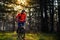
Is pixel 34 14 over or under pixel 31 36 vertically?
over

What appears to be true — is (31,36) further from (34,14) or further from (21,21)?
(34,14)

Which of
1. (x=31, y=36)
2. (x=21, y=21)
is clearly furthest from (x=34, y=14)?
(x=31, y=36)

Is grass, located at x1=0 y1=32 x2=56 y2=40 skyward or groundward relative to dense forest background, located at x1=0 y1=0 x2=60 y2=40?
groundward

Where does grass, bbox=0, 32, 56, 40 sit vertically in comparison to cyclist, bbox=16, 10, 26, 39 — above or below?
below

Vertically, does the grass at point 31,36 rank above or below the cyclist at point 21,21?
below

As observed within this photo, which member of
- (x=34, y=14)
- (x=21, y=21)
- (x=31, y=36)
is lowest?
(x=31, y=36)

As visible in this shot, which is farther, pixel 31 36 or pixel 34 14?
pixel 34 14

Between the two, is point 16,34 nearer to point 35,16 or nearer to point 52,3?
point 35,16

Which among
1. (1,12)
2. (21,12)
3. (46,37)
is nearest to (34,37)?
(46,37)

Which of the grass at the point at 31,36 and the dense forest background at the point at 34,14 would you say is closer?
the grass at the point at 31,36

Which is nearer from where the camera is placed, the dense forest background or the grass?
the grass

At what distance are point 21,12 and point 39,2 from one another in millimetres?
473

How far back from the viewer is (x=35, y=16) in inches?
185

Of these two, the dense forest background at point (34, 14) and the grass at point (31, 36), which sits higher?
the dense forest background at point (34, 14)
